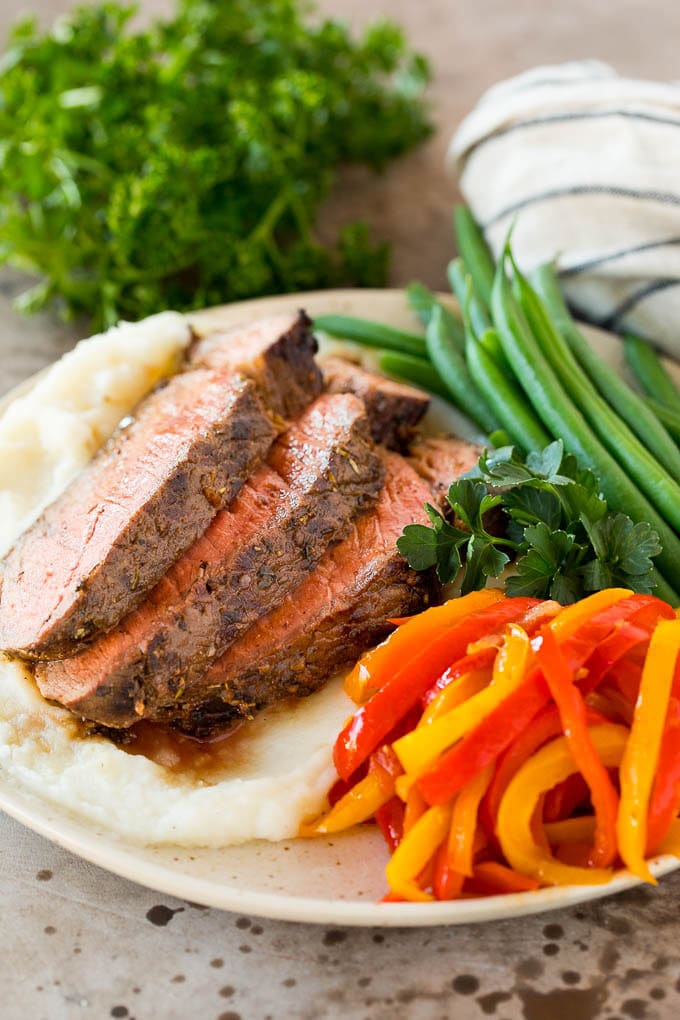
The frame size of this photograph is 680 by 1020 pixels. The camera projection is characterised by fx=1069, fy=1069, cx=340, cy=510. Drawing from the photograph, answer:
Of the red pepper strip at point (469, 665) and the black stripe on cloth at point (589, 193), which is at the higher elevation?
the black stripe on cloth at point (589, 193)

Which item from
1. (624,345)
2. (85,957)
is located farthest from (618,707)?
(624,345)

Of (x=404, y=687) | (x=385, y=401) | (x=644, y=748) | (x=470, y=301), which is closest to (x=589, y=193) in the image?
(x=470, y=301)

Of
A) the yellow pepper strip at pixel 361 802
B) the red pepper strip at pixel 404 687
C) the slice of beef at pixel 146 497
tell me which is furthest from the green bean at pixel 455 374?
the yellow pepper strip at pixel 361 802

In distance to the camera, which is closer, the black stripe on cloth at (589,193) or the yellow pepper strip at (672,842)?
the yellow pepper strip at (672,842)

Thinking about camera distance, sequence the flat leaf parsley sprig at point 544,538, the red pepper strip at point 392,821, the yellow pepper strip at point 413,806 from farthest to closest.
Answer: the flat leaf parsley sprig at point 544,538 → the red pepper strip at point 392,821 → the yellow pepper strip at point 413,806

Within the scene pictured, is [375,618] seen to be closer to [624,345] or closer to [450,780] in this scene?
[450,780]

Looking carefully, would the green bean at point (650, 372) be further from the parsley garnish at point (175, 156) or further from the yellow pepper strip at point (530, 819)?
the yellow pepper strip at point (530, 819)
